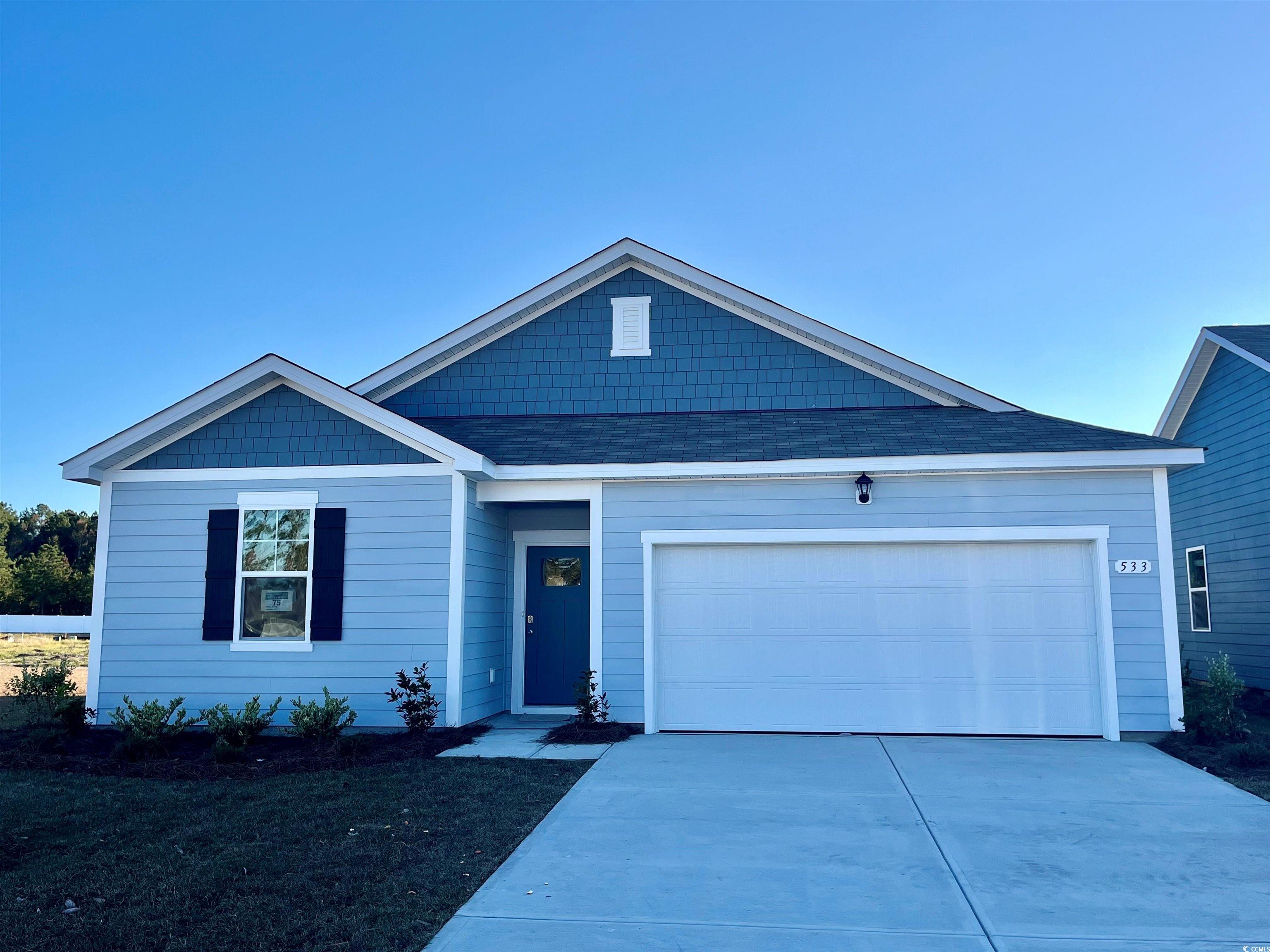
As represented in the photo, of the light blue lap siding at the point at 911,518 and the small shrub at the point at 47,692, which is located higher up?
the light blue lap siding at the point at 911,518

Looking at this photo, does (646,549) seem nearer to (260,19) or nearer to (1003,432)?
(1003,432)

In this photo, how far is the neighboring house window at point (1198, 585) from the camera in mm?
13711

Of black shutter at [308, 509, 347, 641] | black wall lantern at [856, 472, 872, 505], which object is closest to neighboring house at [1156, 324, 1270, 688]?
black wall lantern at [856, 472, 872, 505]

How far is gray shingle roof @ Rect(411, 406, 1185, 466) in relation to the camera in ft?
31.1

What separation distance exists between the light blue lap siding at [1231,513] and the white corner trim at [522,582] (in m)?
8.01

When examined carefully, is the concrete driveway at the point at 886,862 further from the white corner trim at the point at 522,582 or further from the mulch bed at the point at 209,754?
the white corner trim at the point at 522,582

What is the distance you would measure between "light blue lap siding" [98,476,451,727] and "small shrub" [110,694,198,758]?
401mm

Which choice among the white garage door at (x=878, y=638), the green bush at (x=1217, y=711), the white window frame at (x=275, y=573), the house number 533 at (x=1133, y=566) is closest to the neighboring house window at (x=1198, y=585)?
the green bush at (x=1217, y=711)

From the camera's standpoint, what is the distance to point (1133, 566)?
29.7 ft

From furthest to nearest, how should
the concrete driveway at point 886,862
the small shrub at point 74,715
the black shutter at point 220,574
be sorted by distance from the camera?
the black shutter at point 220,574 → the small shrub at point 74,715 → the concrete driveway at point 886,862

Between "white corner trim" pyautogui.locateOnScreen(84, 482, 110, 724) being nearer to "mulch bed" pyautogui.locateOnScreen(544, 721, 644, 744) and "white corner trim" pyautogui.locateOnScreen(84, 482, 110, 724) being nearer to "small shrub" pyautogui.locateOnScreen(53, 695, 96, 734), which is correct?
"small shrub" pyautogui.locateOnScreen(53, 695, 96, 734)

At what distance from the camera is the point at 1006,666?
918 centimetres

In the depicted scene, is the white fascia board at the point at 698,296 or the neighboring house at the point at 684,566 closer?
the neighboring house at the point at 684,566

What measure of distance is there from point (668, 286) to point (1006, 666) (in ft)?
20.7
